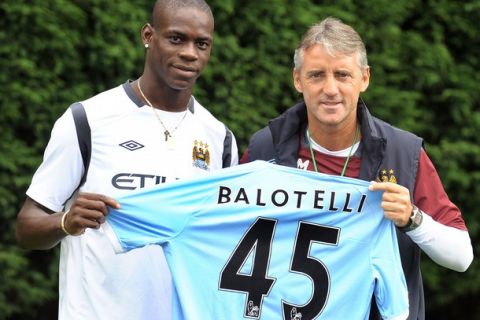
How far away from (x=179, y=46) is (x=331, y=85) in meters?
0.67

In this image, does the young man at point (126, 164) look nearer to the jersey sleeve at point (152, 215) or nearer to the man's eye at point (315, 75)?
the jersey sleeve at point (152, 215)

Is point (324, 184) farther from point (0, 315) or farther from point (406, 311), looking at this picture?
point (0, 315)

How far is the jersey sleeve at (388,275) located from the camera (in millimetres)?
4172

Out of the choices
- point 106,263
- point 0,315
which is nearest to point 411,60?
point 0,315

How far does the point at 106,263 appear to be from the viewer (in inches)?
172

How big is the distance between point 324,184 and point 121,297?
94cm

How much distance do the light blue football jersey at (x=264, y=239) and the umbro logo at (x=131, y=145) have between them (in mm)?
250

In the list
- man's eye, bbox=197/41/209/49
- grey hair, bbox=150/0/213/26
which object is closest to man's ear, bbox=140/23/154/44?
grey hair, bbox=150/0/213/26

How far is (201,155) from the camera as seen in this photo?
179 inches

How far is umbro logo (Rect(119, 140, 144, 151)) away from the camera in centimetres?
442

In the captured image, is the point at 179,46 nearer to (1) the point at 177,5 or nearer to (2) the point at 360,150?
(1) the point at 177,5

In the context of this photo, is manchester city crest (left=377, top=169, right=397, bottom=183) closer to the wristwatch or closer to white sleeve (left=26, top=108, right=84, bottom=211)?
the wristwatch

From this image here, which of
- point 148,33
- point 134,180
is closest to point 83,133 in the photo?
point 134,180

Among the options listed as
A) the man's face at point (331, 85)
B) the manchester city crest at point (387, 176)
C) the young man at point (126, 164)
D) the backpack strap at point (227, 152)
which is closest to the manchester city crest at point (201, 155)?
the young man at point (126, 164)
